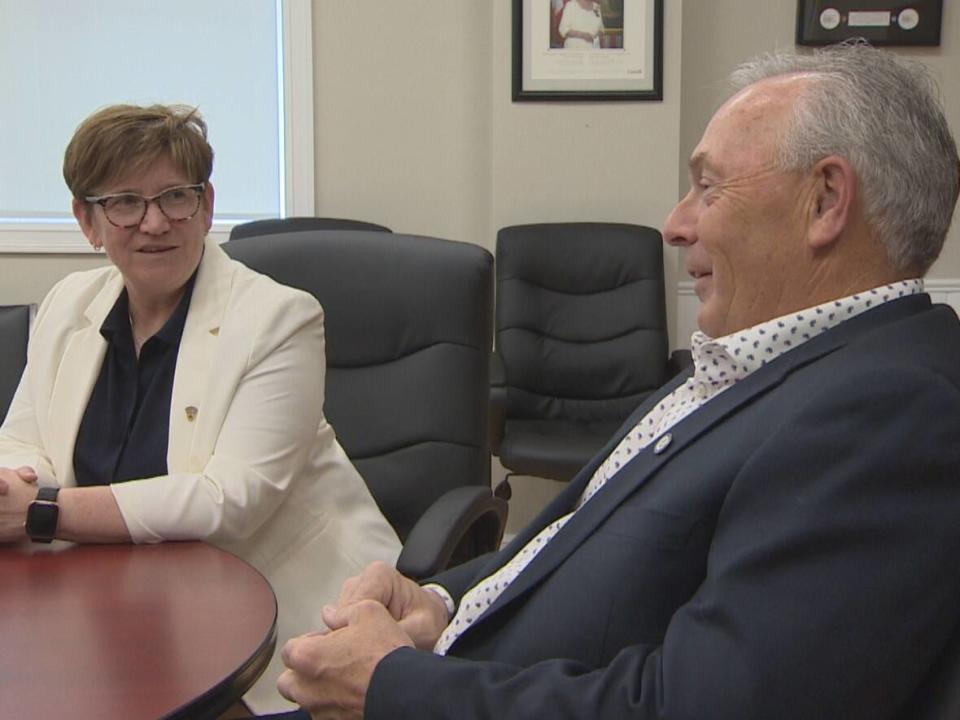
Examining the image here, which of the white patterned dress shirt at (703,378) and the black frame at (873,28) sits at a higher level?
the black frame at (873,28)

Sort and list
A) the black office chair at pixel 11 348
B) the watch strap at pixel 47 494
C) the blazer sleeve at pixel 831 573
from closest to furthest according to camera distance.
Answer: the blazer sleeve at pixel 831 573 < the watch strap at pixel 47 494 < the black office chair at pixel 11 348

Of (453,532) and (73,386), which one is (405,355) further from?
(73,386)

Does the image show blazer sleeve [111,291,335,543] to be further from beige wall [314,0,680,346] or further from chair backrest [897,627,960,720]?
beige wall [314,0,680,346]

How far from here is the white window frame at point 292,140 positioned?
3.75m

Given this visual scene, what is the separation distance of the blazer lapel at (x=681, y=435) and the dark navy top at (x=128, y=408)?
2.45ft

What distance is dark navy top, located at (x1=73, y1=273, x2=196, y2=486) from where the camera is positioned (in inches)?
66.1

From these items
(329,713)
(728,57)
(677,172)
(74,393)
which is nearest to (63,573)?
(329,713)

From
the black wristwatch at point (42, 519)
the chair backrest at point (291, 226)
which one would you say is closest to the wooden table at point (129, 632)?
the black wristwatch at point (42, 519)

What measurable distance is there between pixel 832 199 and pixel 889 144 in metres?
0.07

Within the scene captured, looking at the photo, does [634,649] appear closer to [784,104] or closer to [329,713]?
[329,713]

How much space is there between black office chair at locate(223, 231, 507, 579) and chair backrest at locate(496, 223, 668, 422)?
1.58m

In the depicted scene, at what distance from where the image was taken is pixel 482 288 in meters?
1.87

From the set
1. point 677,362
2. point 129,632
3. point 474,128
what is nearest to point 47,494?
point 129,632

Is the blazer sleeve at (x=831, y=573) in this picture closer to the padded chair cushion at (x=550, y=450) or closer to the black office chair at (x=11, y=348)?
the padded chair cushion at (x=550, y=450)
